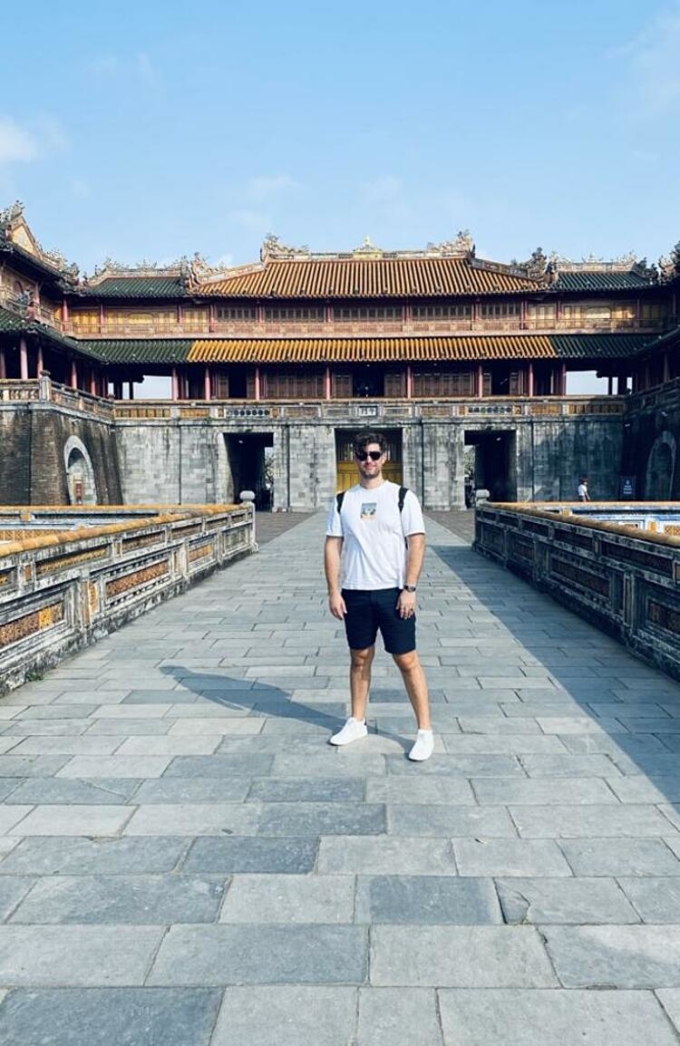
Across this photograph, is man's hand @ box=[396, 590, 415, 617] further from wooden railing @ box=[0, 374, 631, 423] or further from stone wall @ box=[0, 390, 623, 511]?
wooden railing @ box=[0, 374, 631, 423]

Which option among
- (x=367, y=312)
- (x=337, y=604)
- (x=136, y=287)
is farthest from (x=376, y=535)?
(x=136, y=287)

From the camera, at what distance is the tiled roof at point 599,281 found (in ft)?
103

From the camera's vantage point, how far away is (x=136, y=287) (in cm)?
3300

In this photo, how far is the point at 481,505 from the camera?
47.5 ft

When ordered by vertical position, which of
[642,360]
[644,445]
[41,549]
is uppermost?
[642,360]

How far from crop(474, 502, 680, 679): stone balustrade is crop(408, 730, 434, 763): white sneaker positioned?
247cm

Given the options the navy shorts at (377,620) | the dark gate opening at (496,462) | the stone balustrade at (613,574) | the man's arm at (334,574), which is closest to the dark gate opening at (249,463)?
the dark gate opening at (496,462)

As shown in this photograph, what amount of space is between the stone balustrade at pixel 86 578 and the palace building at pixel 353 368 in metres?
19.2

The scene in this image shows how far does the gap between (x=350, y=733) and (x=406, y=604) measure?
90cm

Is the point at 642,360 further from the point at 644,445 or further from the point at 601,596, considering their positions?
the point at 601,596

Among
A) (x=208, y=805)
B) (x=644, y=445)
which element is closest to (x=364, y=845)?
(x=208, y=805)

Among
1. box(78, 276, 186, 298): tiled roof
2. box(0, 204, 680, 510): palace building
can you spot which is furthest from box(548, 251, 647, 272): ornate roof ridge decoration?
box(78, 276, 186, 298): tiled roof

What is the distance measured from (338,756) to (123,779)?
1.17 metres

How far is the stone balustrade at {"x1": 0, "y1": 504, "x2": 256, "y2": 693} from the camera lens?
5.14 meters
